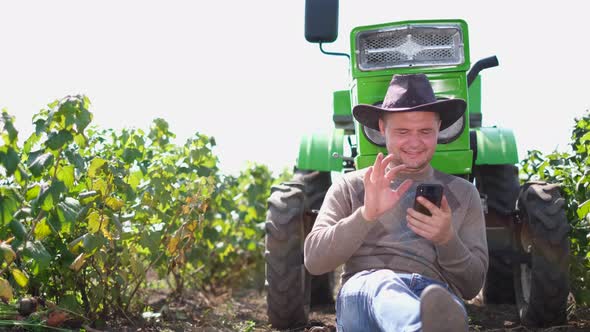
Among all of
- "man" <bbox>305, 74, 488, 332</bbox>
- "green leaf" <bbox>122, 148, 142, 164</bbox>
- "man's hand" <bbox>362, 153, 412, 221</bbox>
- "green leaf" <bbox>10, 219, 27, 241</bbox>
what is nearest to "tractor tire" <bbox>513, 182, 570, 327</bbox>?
"man" <bbox>305, 74, 488, 332</bbox>

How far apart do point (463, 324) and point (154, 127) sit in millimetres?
3503

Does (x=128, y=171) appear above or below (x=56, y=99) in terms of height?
below

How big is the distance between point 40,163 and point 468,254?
84.8 inches

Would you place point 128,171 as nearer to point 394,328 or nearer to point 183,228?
point 183,228

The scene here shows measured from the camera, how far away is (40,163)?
12.7 feet

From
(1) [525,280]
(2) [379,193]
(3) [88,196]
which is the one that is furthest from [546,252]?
(3) [88,196]

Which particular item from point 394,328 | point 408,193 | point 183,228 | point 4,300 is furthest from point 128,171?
point 394,328

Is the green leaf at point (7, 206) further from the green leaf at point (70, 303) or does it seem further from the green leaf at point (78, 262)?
the green leaf at point (70, 303)

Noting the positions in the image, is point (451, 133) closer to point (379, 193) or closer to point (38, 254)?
point (379, 193)

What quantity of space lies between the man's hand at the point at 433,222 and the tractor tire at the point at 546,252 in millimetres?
1478

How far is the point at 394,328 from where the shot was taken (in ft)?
9.71

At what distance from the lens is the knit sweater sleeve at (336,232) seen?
3.34 m

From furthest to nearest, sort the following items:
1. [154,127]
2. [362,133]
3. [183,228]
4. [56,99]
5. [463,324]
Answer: [154,127]
[183,228]
[362,133]
[56,99]
[463,324]

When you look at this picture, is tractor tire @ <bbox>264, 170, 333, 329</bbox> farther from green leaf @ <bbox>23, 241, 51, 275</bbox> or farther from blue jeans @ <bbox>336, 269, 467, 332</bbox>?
green leaf @ <bbox>23, 241, 51, 275</bbox>
